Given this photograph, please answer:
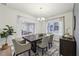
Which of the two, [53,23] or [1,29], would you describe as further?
[53,23]

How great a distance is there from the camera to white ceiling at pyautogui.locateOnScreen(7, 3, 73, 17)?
5.35 feet

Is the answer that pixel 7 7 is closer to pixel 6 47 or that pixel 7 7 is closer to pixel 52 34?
pixel 6 47

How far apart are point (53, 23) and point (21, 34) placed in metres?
0.77

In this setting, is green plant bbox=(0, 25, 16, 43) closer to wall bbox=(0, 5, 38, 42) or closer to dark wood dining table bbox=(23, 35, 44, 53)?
wall bbox=(0, 5, 38, 42)

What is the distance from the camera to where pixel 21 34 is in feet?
5.83

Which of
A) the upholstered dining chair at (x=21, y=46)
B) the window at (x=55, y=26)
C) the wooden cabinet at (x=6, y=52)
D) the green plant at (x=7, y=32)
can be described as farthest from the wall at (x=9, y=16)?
the window at (x=55, y=26)

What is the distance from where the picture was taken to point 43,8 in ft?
5.66

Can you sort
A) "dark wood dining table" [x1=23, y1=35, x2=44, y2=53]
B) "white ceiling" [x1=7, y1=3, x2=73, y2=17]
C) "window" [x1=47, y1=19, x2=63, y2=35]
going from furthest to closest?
"dark wood dining table" [x1=23, y1=35, x2=44, y2=53] → "window" [x1=47, y1=19, x2=63, y2=35] → "white ceiling" [x1=7, y1=3, x2=73, y2=17]

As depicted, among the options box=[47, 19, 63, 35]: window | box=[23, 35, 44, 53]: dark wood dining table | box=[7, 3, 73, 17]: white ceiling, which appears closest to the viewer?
box=[7, 3, 73, 17]: white ceiling

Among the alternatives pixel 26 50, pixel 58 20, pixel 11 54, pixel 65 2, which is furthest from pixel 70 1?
pixel 11 54

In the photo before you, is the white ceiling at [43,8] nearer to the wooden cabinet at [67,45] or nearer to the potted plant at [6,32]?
the potted plant at [6,32]

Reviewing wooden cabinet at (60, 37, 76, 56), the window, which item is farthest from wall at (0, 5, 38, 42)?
wooden cabinet at (60, 37, 76, 56)

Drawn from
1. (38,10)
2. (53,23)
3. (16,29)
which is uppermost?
(38,10)

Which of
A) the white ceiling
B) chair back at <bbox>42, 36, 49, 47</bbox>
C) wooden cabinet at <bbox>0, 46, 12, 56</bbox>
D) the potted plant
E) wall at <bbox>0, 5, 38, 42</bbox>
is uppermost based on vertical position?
the white ceiling
